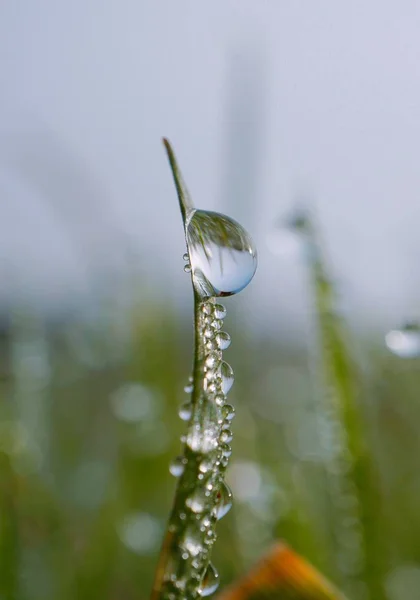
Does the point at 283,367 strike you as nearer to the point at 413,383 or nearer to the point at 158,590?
the point at 413,383

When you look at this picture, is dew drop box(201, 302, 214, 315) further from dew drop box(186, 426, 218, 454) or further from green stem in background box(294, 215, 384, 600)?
green stem in background box(294, 215, 384, 600)

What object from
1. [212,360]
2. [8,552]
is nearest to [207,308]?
[212,360]

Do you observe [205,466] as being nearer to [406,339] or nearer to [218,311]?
[218,311]

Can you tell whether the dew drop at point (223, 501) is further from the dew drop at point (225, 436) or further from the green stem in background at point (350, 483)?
the green stem in background at point (350, 483)

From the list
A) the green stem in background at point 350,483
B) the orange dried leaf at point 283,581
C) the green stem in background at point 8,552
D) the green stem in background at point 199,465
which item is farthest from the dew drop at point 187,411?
the green stem in background at point 8,552

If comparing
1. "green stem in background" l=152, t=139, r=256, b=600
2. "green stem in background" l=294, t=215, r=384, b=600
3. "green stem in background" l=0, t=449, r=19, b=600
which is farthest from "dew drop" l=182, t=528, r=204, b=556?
"green stem in background" l=0, t=449, r=19, b=600
